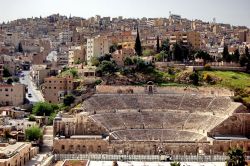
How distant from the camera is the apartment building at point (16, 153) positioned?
4077 centimetres

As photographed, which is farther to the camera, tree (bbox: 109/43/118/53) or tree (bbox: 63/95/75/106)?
tree (bbox: 109/43/118/53)

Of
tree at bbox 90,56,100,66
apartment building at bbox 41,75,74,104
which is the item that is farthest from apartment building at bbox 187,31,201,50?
apartment building at bbox 41,75,74,104

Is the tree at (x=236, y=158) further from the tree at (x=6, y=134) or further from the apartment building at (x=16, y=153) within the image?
the tree at (x=6, y=134)

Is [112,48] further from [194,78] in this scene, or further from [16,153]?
[16,153]

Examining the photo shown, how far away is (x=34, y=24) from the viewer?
162 m

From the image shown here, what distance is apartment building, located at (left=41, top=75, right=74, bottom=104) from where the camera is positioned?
220 feet

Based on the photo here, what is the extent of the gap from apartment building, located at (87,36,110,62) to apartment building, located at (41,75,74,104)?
43.8 ft

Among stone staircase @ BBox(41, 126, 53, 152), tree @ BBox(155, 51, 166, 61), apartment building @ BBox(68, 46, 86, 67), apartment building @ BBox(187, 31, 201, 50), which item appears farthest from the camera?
apartment building @ BBox(187, 31, 201, 50)

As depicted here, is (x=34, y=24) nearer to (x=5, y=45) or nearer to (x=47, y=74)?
(x=5, y=45)

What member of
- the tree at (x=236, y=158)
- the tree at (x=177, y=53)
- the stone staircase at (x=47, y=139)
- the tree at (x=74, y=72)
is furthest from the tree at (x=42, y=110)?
the tree at (x=236, y=158)

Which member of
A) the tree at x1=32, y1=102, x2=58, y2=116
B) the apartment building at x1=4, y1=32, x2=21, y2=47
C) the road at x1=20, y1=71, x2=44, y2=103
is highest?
the apartment building at x1=4, y1=32, x2=21, y2=47

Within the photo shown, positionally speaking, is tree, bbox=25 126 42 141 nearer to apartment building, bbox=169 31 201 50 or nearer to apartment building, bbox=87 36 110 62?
apartment building, bbox=87 36 110 62

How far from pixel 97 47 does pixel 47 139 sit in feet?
94.7

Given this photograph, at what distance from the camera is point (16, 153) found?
42500mm
